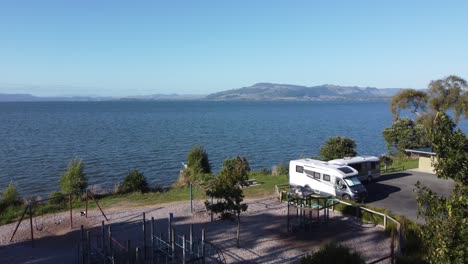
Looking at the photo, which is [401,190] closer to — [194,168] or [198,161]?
[198,161]

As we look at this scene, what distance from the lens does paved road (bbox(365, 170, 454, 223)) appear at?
65.2ft

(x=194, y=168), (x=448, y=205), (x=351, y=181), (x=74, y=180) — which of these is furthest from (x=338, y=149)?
(x=448, y=205)

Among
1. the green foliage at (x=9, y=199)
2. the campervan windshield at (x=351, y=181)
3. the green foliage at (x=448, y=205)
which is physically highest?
the green foliage at (x=448, y=205)

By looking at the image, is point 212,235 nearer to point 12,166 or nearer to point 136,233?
point 136,233

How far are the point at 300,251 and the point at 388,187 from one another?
13055mm

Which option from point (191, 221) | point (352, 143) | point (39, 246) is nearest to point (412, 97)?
point (352, 143)

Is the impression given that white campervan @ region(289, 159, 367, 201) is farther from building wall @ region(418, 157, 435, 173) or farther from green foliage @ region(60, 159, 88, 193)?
green foliage @ region(60, 159, 88, 193)

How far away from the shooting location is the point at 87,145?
56031mm

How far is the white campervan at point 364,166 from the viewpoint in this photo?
25.1 metres

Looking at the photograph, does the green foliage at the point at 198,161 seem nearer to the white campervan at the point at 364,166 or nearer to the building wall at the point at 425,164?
the white campervan at the point at 364,166

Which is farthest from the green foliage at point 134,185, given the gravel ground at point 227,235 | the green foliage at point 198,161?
the green foliage at point 198,161

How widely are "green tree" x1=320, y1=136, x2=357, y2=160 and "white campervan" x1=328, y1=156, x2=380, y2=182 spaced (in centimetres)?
474

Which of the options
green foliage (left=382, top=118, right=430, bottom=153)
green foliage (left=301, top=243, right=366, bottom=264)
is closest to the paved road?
green foliage (left=301, top=243, right=366, bottom=264)

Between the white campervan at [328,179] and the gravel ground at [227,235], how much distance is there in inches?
96.1
